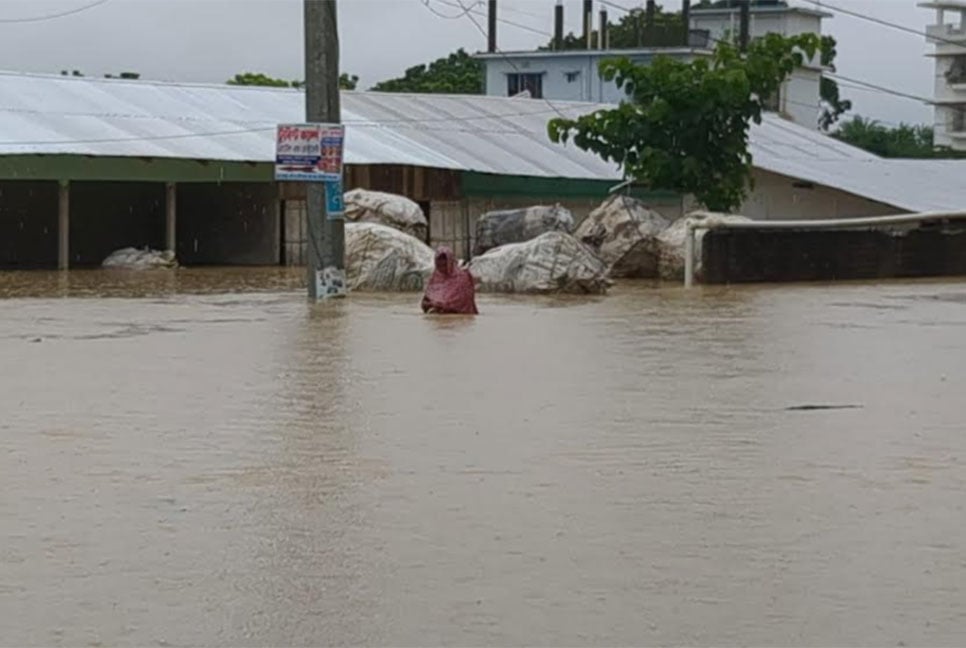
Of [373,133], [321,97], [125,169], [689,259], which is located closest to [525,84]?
[373,133]

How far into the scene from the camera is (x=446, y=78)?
78875mm

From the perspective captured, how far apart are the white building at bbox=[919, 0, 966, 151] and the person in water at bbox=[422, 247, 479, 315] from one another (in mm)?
79926

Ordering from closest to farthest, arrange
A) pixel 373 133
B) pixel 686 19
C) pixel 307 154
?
pixel 307 154, pixel 373 133, pixel 686 19

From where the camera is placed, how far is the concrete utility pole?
20781 mm

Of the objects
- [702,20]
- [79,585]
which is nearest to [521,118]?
[79,585]

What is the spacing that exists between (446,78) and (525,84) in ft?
21.0

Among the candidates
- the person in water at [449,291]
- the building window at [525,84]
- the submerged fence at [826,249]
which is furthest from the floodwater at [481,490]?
the building window at [525,84]

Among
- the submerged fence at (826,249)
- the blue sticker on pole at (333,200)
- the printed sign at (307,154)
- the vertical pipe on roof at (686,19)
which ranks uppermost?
the vertical pipe on roof at (686,19)

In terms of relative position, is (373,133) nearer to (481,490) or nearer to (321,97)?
(321,97)

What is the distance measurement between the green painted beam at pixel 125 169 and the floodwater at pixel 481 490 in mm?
13639

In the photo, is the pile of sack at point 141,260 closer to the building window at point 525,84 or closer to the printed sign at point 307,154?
the printed sign at point 307,154

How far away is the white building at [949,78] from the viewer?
317ft

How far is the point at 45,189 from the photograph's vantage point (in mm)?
35406

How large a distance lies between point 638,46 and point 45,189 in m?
41.2
